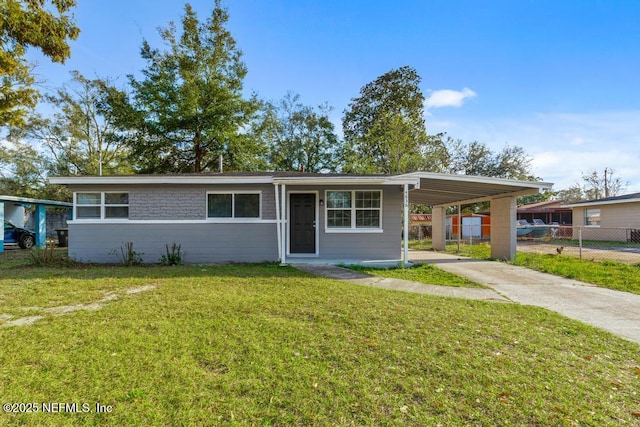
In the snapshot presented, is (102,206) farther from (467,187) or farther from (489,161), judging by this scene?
(489,161)

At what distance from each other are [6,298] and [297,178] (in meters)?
6.49

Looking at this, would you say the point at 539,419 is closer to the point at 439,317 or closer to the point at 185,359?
the point at 439,317

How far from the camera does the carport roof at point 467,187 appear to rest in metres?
9.20

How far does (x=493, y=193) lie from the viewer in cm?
1160

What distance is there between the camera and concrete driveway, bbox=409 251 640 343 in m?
4.58

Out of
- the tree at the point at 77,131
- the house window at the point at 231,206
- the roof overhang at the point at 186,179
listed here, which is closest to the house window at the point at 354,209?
the roof overhang at the point at 186,179

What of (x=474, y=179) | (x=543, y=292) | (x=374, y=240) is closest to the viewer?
(x=543, y=292)

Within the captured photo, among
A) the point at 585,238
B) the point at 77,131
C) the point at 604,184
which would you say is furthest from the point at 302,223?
the point at 604,184

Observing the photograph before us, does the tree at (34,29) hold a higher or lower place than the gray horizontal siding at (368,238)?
higher

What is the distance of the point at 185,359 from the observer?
3061 mm

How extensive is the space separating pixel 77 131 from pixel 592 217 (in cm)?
3876

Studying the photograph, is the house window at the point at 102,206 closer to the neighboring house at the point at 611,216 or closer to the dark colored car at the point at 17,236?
the dark colored car at the point at 17,236

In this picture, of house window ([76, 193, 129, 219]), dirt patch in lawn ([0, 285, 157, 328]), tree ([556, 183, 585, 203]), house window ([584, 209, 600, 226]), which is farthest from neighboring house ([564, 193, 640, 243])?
tree ([556, 183, 585, 203])

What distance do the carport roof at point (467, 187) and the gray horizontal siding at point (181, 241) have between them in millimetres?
4802
